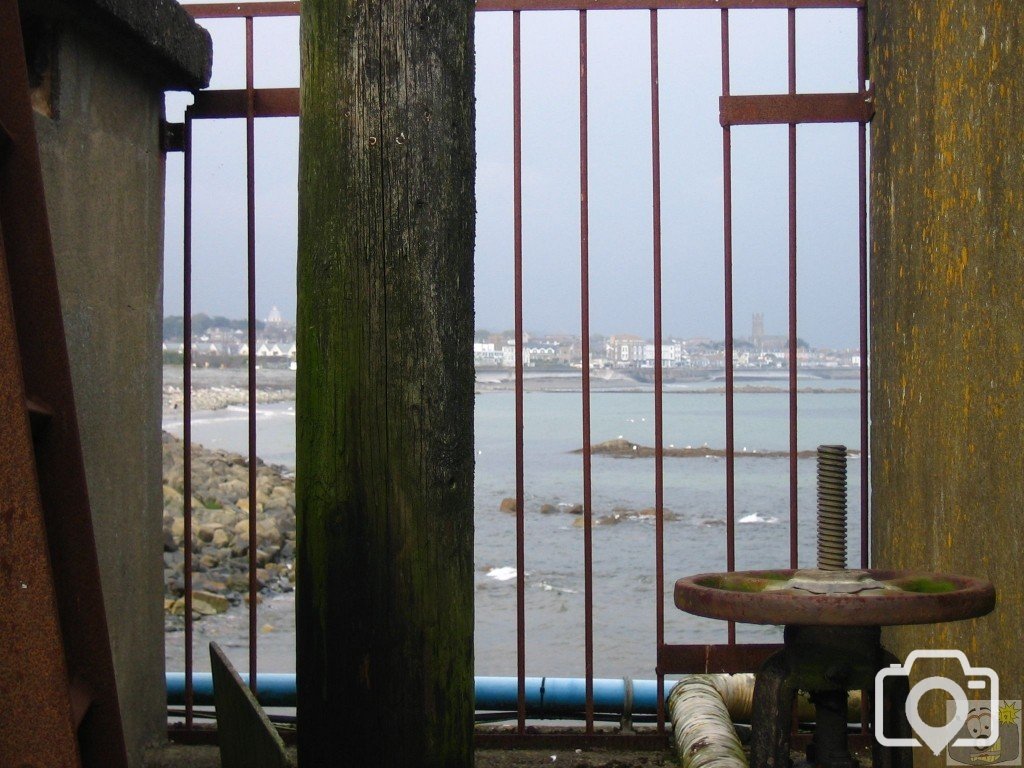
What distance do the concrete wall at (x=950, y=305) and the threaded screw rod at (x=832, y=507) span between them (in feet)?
1.84

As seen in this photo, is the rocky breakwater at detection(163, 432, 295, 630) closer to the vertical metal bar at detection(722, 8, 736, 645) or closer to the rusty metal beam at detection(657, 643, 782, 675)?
the rusty metal beam at detection(657, 643, 782, 675)

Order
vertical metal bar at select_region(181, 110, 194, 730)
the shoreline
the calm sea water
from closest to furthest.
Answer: vertical metal bar at select_region(181, 110, 194, 730), the calm sea water, the shoreline

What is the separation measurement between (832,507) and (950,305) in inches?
40.5

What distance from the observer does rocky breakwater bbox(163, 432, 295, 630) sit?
7598 mm

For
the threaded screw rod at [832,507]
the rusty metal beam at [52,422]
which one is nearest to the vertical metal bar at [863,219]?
the threaded screw rod at [832,507]

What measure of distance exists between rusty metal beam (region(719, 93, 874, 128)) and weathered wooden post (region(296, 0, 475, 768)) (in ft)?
5.95

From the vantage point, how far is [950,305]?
113 inches

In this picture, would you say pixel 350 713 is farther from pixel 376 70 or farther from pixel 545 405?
pixel 545 405

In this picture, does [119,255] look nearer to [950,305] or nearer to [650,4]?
[650,4]

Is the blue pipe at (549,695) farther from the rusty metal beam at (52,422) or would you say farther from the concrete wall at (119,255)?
the rusty metal beam at (52,422)

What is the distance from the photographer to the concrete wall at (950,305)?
97.7 inches

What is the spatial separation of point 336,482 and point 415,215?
1.69 ft

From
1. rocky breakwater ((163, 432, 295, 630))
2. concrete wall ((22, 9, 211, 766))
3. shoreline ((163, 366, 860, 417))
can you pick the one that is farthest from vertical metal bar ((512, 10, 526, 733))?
shoreline ((163, 366, 860, 417))

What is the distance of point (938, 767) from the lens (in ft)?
9.46
